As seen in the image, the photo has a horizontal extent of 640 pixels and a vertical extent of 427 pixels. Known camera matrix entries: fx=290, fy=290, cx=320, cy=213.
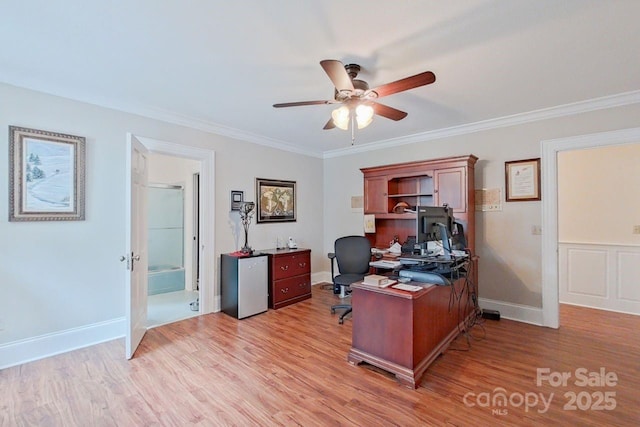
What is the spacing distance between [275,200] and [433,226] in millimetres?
2663

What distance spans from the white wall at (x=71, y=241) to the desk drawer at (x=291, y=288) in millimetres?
1810

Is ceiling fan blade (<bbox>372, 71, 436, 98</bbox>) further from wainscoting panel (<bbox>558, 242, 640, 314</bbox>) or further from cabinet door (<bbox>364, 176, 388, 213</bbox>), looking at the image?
wainscoting panel (<bbox>558, 242, 640, 314</bbox>)

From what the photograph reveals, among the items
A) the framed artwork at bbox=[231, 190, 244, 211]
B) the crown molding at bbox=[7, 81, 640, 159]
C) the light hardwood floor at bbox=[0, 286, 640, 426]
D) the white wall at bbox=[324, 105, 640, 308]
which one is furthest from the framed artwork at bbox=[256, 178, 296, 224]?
the light hardwood floor at bbox=[0, 286, 640, 426]

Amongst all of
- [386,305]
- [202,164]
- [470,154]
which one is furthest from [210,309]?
[470,154]

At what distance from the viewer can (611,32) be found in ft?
6.19

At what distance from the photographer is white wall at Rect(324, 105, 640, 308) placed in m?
3.15

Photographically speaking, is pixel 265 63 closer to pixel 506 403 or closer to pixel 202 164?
pixel 202 164

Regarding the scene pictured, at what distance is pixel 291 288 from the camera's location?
13.9 feet

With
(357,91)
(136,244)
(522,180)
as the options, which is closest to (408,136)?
(522,180)

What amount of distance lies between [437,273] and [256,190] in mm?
2857

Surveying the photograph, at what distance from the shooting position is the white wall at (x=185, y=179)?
495cm

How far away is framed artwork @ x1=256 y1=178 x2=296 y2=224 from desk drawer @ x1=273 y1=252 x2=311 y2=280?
Result: 71cm

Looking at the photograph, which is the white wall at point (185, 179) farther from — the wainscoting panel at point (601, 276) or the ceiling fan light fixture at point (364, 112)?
the wainscoting panel at point (601, 276)

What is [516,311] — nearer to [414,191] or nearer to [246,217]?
[414,191]
